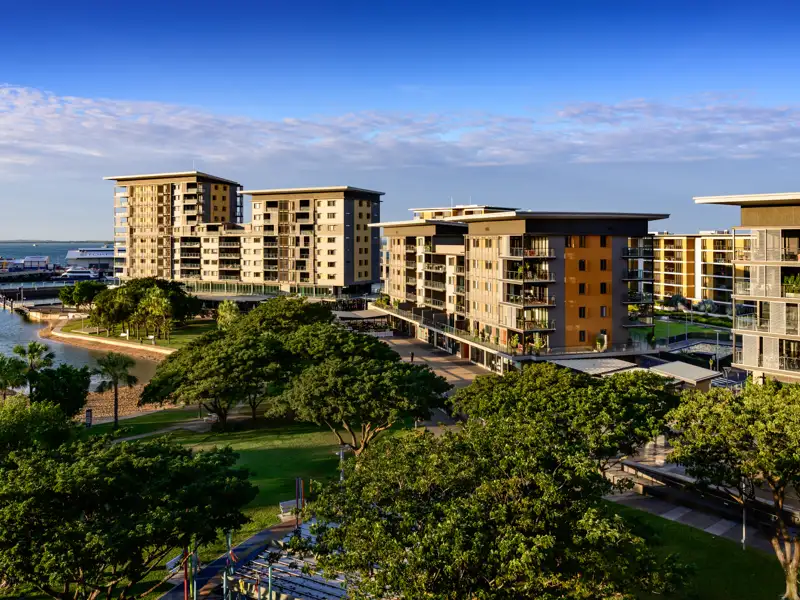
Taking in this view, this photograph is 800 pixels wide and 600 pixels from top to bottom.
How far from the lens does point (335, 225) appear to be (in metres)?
120

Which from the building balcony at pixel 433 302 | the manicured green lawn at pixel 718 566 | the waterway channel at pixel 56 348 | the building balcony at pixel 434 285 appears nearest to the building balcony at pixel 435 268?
the building balcony at pixel 434 285

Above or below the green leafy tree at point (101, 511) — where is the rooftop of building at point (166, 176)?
above

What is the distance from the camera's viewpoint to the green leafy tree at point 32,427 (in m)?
31.2

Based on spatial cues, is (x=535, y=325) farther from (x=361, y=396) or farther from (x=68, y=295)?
(x=68, y=295)

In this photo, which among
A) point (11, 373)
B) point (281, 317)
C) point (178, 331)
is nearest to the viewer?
point (11, 373)

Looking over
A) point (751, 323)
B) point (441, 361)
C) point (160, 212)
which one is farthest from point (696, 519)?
point (160, 212)

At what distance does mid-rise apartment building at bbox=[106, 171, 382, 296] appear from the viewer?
12112cm

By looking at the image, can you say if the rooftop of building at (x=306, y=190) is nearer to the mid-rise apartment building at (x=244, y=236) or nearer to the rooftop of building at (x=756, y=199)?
the mid-rise apartment building at (x=244, y=236)

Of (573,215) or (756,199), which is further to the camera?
(573,215)

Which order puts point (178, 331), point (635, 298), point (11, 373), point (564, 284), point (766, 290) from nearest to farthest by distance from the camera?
point (766, 290)
point (11, 373)
point (564, 284)
point (635, 298)
point (178, 331)

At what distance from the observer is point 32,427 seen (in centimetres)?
3356

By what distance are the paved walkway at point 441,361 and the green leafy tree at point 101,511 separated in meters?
36.3

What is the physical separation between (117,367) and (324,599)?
33091 millimetres

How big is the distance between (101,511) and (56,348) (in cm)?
8563
